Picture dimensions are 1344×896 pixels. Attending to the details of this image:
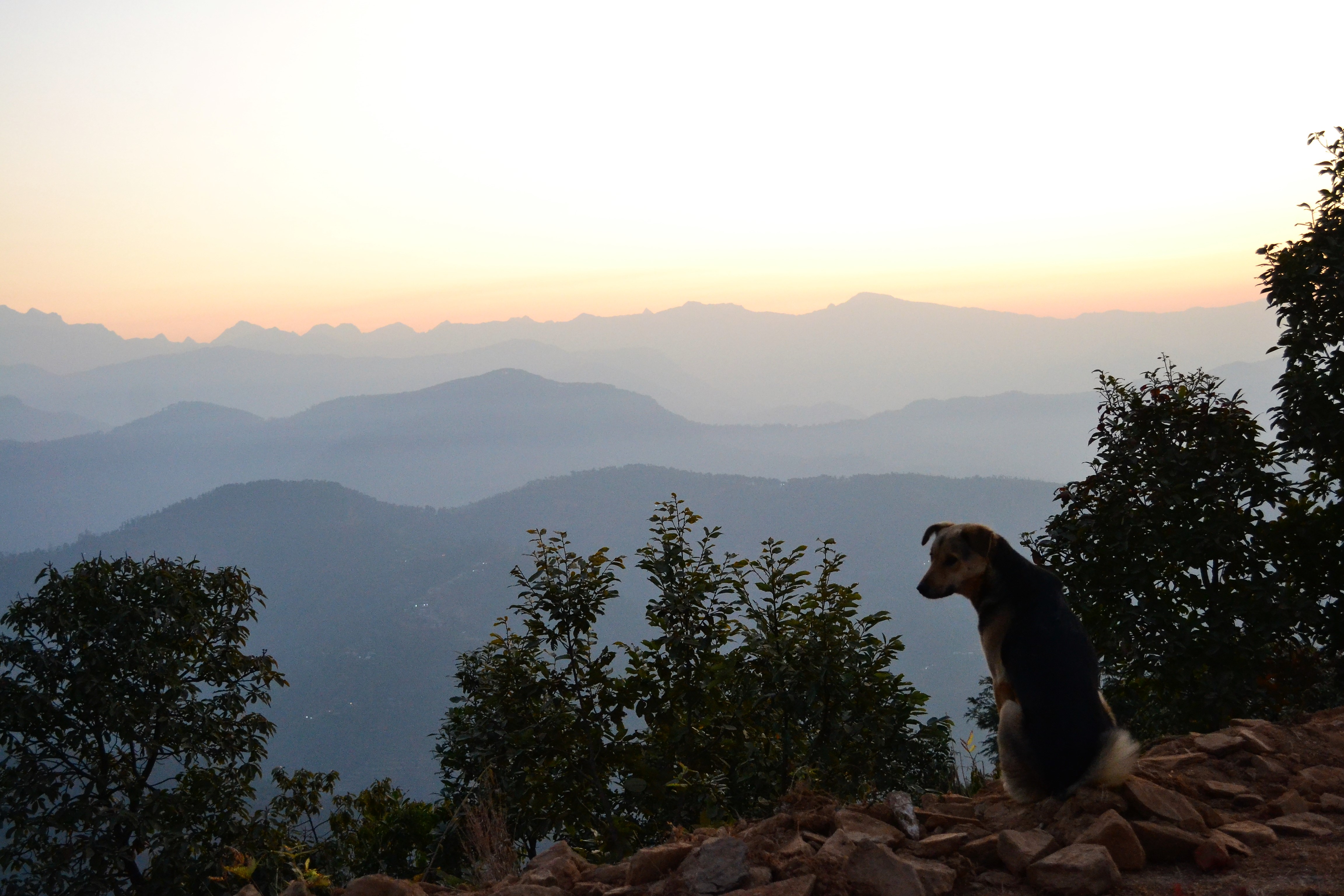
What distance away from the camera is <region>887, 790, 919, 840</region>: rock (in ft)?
16.0

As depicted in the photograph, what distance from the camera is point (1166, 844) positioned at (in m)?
4.50

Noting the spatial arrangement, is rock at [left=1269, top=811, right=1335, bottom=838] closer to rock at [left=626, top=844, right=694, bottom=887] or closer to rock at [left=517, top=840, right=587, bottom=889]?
rock at [left=626, top=844, right=694, bottom=887]

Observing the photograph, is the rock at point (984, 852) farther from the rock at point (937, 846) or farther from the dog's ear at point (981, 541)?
the dog's ear at point (981, 541)

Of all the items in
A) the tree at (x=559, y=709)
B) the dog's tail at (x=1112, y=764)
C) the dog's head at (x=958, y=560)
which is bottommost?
the tree at (x=559, y=709)

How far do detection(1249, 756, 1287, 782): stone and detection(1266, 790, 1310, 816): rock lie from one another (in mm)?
453

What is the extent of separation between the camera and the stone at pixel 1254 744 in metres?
6.00

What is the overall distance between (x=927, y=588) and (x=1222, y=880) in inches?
90.3

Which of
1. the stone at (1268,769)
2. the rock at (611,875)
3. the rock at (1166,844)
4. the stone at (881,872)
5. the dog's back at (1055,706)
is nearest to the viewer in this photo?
the stone at (881,872)

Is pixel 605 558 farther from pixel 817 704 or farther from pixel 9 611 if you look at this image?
pixel 9 611

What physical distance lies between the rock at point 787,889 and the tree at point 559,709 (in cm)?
399

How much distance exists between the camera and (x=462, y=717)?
14391 mm

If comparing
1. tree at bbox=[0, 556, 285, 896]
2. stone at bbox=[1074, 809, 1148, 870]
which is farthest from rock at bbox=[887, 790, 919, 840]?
tree at bbox=[0, 556, 285, 896]

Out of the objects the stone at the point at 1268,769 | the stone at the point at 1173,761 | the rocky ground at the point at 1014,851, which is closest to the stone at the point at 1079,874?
the rocky ground at the point at 1014,851

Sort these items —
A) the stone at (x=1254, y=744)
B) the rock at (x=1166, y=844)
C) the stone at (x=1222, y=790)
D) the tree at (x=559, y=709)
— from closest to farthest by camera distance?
1. the rock at (x=1166, y=844)
2. the stone at (x=1222, y=790)
3. the stone at (x=1254, y=744)
4. the tree at (x=559, y=709)
